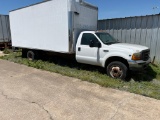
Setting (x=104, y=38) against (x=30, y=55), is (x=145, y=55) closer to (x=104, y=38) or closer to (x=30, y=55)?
(x=104, y=38)

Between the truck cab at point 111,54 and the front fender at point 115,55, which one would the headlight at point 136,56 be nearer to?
the truck cab at point 111,54

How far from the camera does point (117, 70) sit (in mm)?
6277

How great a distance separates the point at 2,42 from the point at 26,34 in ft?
25.7

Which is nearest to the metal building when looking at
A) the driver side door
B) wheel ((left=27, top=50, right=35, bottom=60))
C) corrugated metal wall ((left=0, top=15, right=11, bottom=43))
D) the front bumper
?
corrugated metal wall ((left=0, top=15, right=11, bottom=43))

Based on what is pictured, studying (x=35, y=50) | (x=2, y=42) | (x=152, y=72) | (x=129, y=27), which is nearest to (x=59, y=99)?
(x=152, y=72)

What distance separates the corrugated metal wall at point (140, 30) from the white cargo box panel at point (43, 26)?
11.8 ft

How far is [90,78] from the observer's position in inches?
253

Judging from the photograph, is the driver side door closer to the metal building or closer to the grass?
the grass

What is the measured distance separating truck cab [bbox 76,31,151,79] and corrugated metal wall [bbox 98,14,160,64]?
221cm

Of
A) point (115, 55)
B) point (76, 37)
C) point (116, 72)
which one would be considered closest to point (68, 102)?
point (116, 72)

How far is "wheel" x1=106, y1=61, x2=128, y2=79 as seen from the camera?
6.09 meters

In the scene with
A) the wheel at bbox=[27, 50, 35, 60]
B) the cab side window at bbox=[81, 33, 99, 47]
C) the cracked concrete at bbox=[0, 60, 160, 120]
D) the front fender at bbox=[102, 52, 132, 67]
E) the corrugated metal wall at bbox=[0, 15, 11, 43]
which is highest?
the corrugated metal wall at bbox=[0, 15, 11, 43]

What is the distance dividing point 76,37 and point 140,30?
3638mm

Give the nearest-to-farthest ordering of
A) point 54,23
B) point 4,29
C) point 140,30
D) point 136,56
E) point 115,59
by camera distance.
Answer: point 136,56, point 115,59, point 54,23, point 140,30, point 4,29
